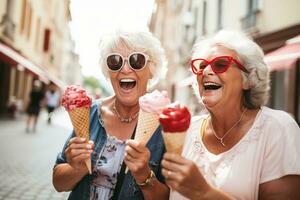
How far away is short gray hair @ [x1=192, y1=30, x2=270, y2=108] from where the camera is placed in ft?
7.50

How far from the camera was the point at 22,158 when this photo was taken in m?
8.94

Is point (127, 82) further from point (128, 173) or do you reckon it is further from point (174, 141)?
point (174, 141)

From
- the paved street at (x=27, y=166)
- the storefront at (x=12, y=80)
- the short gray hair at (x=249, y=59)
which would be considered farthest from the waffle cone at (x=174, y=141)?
the storefront at (x=12, y=80)

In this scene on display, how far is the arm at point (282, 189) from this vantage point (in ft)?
6.58

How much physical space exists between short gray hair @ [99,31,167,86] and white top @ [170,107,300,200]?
0.83 metres

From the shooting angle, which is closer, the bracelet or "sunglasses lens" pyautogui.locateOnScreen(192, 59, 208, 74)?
the bracelet

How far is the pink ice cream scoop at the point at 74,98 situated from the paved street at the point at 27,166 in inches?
155

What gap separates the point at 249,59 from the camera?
2.29 meters

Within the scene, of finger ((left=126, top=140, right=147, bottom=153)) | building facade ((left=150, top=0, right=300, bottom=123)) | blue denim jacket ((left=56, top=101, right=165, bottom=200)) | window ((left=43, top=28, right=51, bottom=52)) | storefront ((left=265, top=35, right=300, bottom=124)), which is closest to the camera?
finger ((left=126, top=140, right=147, bottom=153))

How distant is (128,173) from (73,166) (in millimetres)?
359

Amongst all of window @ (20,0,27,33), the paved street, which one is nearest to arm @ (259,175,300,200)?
the paved street

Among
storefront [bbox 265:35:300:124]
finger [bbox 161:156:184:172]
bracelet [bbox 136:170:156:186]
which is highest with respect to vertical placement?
storefront [bbox 265:35:300:124]

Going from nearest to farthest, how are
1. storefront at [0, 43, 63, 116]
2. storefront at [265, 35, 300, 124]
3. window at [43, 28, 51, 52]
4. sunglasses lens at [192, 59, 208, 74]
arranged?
sunglasses lens at [192, 59, 208, 74] < storefront at [265, 35, 300, 124] < storefront at [0, 43, 63, 116] < window at [43, 28, 51, 52]

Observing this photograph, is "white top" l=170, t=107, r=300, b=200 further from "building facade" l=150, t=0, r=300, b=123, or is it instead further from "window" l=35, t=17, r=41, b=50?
"window" l=35, t=17, r=41, b=50
